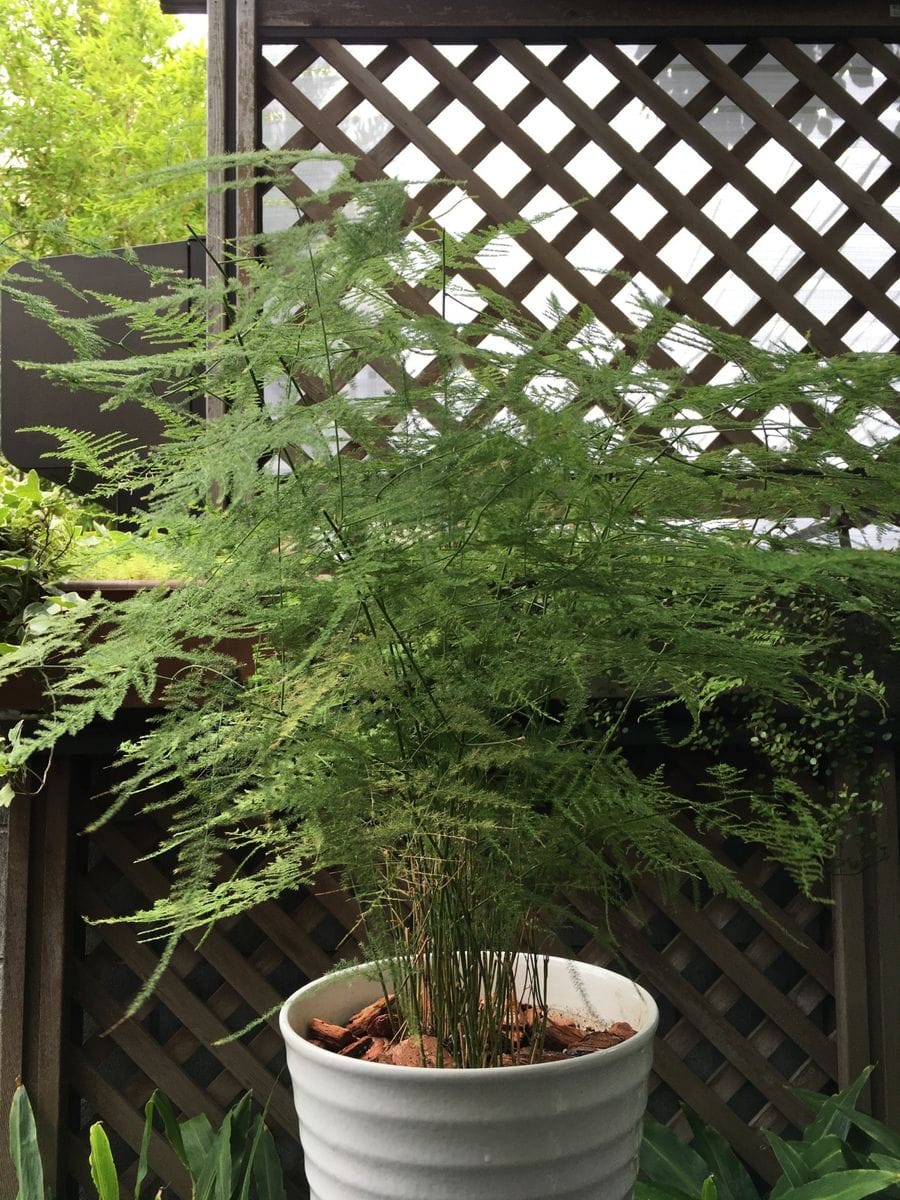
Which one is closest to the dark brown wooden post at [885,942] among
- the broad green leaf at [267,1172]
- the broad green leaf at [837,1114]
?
the broad green leaf at [837,1114]

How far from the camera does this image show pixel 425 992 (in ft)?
2.84

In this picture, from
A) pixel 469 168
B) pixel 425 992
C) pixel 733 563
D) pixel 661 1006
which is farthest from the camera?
pixel 469 168

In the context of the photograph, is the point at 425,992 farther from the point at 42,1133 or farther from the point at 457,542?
the point at 42,1133

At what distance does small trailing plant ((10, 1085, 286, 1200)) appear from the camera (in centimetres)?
114

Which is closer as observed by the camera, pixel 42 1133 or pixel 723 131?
pixel 42 1133

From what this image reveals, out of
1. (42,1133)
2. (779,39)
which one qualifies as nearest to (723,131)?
(779,39)

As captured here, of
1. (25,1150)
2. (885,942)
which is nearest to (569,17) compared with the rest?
(885,942)

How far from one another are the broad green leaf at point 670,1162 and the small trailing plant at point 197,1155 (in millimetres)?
489

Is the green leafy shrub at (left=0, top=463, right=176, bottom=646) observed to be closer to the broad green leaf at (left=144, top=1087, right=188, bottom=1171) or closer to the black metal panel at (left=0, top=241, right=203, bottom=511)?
the black metal panel at (left=0, top=241, right=203, bottom=511)

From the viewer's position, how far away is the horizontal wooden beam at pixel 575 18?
178 cm

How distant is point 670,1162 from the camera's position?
1317 mm

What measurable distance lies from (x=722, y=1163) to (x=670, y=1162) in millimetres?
123

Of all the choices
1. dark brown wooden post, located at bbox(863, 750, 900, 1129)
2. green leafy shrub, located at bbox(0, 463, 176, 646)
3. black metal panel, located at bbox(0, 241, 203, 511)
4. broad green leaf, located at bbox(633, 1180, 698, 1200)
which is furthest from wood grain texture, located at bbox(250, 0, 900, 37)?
broad green leaf, located at bbox(633, 1180, 698, 1200)

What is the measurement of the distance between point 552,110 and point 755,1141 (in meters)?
1.81
